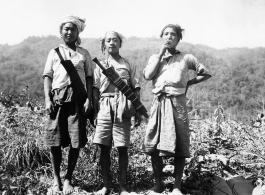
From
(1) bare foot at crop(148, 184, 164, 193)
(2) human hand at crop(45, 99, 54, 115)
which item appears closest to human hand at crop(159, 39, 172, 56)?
(2) human hand at crop(45, 99, 54, 115)

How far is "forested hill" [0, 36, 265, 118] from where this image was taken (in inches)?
534

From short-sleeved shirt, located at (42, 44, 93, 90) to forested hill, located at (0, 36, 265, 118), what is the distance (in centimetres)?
723

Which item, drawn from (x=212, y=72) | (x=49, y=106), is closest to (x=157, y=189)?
(x=49, y=106)

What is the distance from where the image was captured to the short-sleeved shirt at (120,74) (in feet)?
10.8

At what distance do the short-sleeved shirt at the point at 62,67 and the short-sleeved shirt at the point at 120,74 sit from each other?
0.13 m

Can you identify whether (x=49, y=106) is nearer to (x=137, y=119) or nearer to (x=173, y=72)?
(x=137, y=119)

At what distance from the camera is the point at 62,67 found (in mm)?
3262

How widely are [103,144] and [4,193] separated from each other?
1111 mm

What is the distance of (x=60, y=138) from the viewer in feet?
10.4

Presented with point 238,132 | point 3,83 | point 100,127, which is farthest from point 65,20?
point 3,83

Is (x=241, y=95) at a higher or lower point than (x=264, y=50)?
lower

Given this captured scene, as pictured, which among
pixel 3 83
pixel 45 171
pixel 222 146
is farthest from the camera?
pixel 3 83

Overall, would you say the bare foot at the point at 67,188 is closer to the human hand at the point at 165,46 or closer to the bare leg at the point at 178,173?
the bare leg at the point at 178,173

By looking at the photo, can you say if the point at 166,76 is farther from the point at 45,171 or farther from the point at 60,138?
the point at 45,171
